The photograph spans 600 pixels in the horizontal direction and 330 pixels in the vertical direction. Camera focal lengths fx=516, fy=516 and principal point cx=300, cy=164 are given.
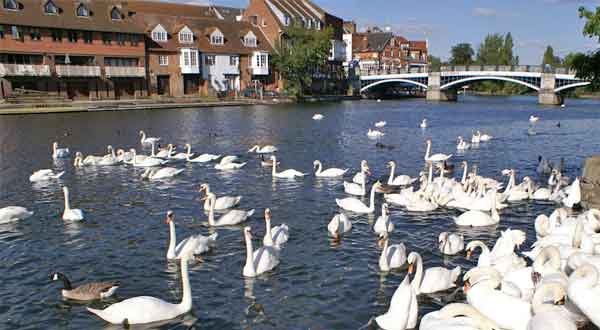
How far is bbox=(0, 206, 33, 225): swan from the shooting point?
1568 cm

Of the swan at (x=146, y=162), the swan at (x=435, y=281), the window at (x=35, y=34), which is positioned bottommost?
the swan at (x=435, y=281)

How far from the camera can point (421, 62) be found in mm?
157875

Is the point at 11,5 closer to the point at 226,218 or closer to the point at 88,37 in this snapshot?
the point at 88,37

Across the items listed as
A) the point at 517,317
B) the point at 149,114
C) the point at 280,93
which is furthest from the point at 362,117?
the point at 517,317

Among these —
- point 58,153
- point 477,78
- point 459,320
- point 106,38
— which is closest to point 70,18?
point 106,38

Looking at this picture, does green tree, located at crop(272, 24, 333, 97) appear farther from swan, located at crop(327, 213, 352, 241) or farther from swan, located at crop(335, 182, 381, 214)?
swan, located at crop(327, 213, 352, 241)

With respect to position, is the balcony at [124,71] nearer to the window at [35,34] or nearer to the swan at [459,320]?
the window at [35,34]

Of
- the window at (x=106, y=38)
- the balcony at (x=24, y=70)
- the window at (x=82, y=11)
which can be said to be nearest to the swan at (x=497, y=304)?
the balcony at (x=24, y=70)

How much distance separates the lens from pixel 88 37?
219ft

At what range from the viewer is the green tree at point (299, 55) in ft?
271

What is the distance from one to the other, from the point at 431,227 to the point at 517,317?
23.3 feet

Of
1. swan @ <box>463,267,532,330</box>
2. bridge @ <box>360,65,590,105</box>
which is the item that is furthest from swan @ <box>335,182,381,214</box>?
bridge @ <box>360,65,590,105</box>

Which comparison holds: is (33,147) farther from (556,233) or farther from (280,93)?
(280,93)

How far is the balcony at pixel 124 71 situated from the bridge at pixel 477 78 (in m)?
48.6
